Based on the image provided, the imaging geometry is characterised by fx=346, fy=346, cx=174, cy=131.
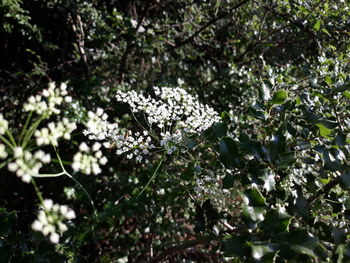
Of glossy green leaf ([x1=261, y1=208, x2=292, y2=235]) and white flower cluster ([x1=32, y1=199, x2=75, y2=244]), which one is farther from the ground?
white flower cluster ([x1=32, y1=199, x2=75, y2=244])

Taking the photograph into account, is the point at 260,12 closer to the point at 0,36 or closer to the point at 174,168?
the point at 174,168

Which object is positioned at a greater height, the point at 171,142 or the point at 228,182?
the point at 171,142

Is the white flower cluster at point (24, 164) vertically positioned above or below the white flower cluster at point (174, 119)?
below

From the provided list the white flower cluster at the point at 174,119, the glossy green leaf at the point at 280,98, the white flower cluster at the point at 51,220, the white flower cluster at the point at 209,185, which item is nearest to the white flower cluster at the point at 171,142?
the white flower cluster at the point at 174,119

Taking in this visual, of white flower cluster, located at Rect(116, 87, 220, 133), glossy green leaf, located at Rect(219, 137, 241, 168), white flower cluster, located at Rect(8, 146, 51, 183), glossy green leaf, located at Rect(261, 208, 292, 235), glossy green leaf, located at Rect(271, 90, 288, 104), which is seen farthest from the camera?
white flower cluster, located at Rect(116, 87, 220, 133)

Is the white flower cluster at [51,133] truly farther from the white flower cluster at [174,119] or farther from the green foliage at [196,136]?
the white flower cluster at [174,119]

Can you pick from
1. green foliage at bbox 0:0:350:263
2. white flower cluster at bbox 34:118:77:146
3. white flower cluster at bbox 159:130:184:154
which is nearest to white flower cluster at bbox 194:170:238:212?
green foliage at bbox 0:0:350:263

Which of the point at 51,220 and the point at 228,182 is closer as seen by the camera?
the point at 51,220

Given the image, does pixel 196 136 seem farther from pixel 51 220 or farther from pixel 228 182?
pixel 51 220

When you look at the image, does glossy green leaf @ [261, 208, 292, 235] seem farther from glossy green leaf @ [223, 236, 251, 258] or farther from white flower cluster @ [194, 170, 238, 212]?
white flower cluster @ [194, 170, 238, 212]

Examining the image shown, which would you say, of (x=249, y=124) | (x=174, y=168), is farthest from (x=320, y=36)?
(x=174, y=168)

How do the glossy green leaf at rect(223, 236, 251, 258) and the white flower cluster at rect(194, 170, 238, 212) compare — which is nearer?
the glossy green leaf at rect(223, 236, 251, 258)

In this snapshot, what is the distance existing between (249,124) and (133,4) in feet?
6.65

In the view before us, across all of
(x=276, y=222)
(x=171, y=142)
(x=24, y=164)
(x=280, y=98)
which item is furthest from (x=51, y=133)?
(x=280, y=98)
